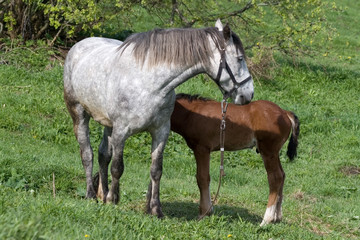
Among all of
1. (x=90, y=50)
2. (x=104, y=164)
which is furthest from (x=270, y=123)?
(x=90, y=50)

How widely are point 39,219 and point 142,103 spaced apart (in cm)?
219

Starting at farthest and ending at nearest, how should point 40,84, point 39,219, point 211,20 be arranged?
point 211,20 → point 40,84 → point 39,219

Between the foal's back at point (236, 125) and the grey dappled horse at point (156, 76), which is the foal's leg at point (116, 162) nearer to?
the grey dappled horse at point (156, 76)

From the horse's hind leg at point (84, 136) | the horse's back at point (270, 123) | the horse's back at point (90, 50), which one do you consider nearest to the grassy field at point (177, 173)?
the horse's hind leg at point (84, 136)

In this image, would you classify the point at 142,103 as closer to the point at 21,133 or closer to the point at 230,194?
the point at 230,194

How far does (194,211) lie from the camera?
825 centimetres

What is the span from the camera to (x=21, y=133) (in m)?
11.2

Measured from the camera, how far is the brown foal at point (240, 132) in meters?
8.05

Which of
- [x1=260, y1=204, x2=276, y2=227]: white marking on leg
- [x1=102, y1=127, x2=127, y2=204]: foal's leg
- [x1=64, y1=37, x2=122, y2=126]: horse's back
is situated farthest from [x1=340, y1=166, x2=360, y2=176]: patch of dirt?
[x1=102, y1=127, x2=127, y2=204]: foal's leg

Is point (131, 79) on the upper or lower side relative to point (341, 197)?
upper

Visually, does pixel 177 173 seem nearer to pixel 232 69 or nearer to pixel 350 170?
pixel 350 170

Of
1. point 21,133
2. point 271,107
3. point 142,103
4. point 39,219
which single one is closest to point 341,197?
point 271,107

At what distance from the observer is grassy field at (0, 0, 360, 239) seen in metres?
5.55

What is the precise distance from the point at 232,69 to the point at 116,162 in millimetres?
1793
